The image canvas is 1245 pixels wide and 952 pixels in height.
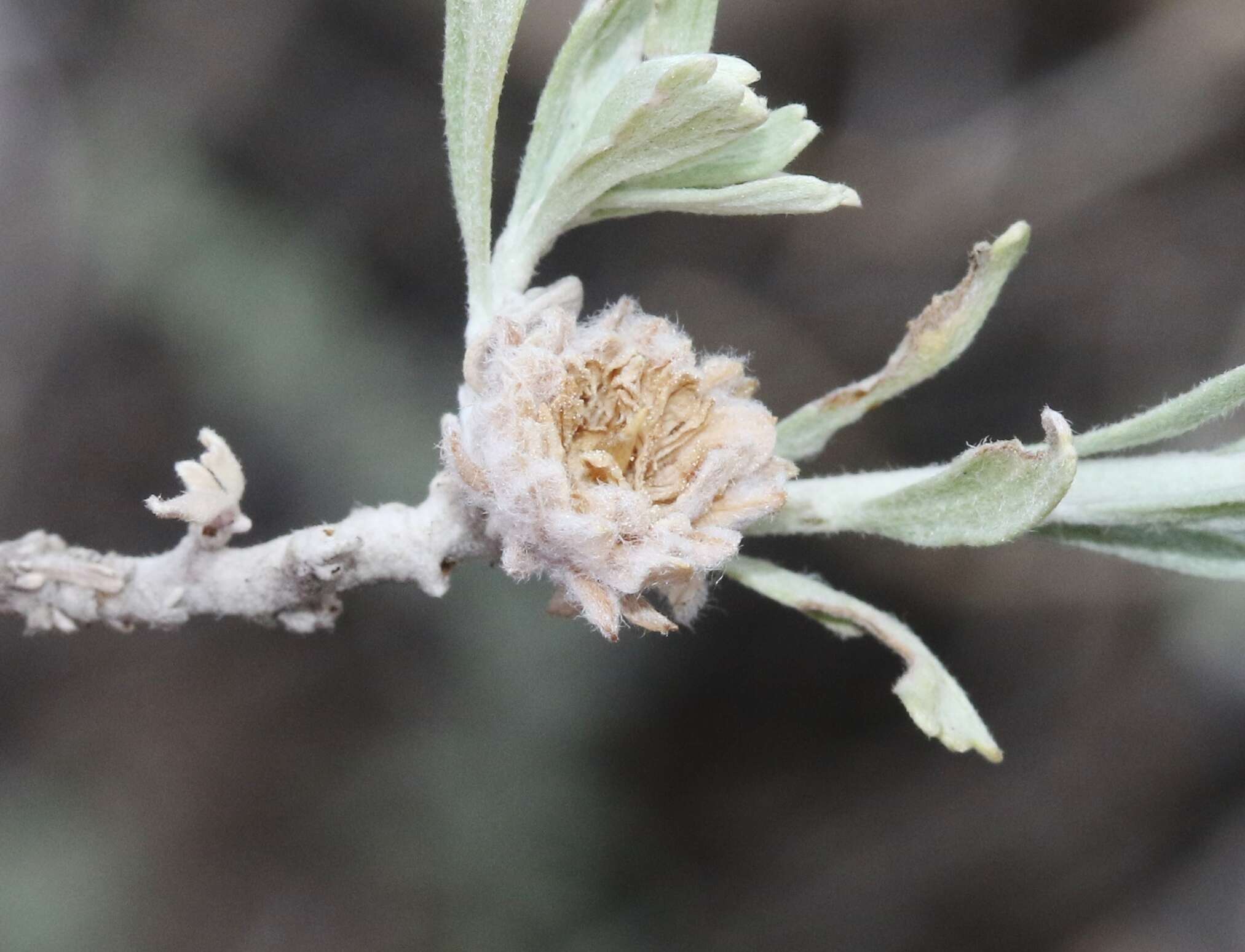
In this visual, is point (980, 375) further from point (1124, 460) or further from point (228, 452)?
point (228, 452)

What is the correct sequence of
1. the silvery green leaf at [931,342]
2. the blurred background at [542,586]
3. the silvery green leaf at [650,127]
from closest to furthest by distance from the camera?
the silvery green leaf at [650,127] → the silvery green leaf at [931,342] → the blurred background at [542,586]

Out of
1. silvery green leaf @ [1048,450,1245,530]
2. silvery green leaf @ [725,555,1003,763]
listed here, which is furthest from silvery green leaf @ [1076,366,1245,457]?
silvery green leaf @ [725,555,1003,763]

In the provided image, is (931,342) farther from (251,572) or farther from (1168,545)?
(251,572)

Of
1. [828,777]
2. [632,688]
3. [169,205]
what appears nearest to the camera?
[169,205]

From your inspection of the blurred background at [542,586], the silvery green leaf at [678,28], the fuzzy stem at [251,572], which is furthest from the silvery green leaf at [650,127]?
the blurred background at [542,586]

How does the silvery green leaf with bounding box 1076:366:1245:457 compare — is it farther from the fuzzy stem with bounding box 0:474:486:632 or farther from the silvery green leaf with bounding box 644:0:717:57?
the fuzzy stem with bounding box 0:474:486:632

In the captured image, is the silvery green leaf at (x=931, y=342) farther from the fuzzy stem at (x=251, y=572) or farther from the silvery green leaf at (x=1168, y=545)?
the fuzzy stem at (x=251, y=572)

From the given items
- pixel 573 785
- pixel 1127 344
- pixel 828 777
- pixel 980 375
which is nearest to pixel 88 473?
pixel 573 785
